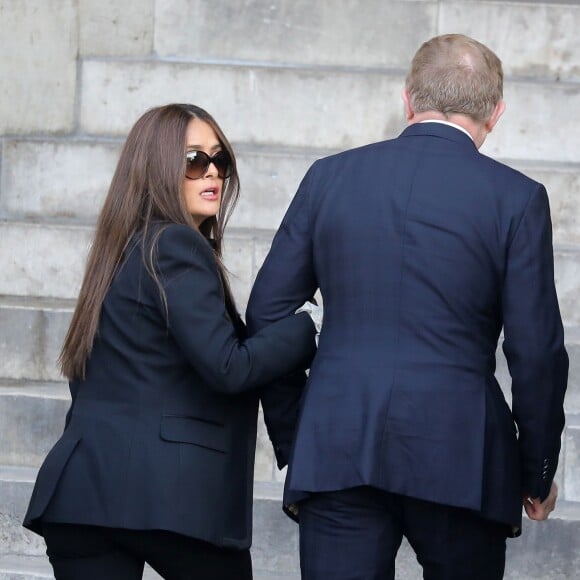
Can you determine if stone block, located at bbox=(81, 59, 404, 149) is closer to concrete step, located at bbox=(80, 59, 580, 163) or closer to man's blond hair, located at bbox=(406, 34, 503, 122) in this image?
concrete step, located at bbox=(80, 59, 580, 163)

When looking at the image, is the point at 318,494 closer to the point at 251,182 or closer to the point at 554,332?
the point at 554,332

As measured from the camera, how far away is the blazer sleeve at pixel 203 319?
312 cm

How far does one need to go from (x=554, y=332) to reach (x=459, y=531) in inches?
21.7

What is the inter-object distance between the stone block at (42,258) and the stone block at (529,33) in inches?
87.8

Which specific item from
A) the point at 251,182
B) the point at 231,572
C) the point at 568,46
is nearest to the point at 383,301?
the point at 231,572

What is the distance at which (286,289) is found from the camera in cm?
340

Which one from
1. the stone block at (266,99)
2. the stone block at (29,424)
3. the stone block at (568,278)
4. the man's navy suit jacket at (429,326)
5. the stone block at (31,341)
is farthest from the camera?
the stone block at (266,99)

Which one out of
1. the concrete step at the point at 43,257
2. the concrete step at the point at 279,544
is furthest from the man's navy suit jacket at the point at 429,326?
the concrete step at the point at 43,257

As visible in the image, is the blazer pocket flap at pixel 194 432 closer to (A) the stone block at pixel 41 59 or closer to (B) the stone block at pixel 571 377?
(B) the stone block at pixel 571 377

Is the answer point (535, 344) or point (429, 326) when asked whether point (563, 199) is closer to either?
point (535, 344)

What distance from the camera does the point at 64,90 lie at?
673 cm

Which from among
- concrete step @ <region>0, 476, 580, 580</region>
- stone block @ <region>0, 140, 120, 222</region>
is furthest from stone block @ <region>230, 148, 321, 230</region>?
concrete step @ <region>0, 476, 580, 580</region>

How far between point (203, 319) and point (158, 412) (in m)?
0.25

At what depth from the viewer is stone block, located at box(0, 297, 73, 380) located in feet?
18.8
